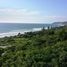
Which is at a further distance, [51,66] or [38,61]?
[38,61]

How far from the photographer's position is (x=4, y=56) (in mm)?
19234

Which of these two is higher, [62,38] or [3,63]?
[62,38]

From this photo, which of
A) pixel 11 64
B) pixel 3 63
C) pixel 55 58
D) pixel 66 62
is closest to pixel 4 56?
pixel 3 63

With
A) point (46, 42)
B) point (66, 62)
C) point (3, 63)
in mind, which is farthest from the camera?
point (46, 42)

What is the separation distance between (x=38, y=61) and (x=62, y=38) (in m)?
8.09

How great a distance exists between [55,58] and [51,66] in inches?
43.4

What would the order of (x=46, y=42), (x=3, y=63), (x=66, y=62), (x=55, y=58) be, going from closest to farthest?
1. (x=66, y=62)
2. (x=55, y=58)
3. (x=3, y=63)
4. (x=46, y=42)

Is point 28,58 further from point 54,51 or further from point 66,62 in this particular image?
point 66,62

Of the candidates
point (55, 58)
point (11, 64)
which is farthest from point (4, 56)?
point (55, 58)

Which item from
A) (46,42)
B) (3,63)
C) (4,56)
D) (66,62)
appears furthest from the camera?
(46,42)

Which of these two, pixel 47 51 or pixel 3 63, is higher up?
pixel 47 51

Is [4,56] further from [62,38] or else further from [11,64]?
[62,38]

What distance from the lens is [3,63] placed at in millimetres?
17078

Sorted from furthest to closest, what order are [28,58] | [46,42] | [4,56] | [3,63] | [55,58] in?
[46,42] → [4,56] → [3,63] → [28,58] → [55,58]
